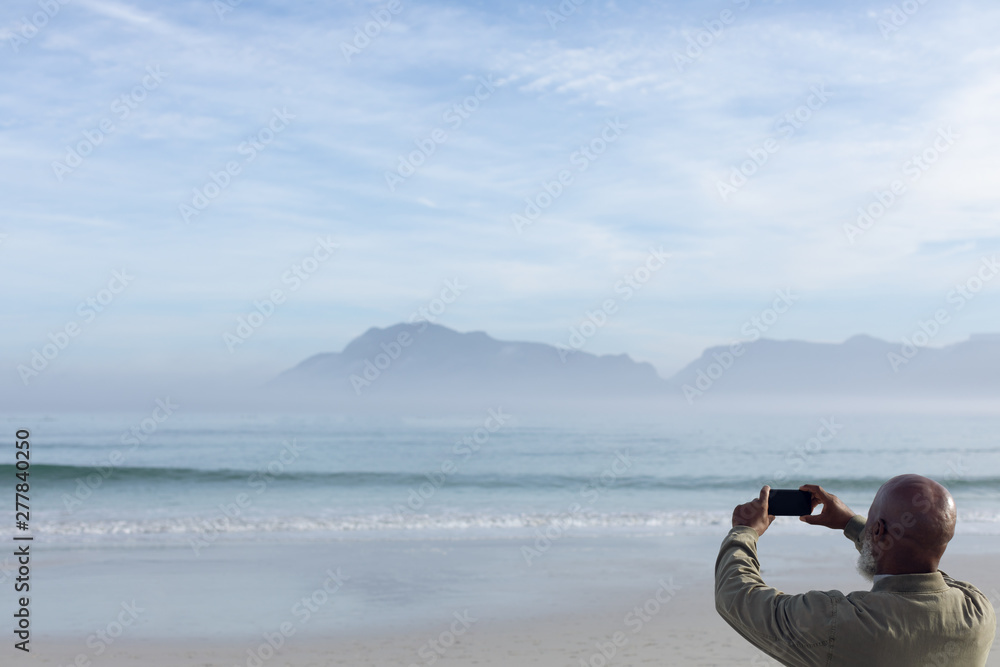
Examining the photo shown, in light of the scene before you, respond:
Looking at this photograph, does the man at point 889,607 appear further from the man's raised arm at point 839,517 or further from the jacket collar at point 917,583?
the man's raised arm at point 839,517

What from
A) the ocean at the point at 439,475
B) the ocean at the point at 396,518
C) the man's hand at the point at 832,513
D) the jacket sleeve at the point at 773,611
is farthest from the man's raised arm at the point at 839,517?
the ocean at the point at 439,475

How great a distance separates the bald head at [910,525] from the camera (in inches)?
64.4

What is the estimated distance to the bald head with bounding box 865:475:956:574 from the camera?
5.36 feet

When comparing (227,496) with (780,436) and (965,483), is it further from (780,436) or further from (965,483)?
(780,436)

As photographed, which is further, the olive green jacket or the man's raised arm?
the man's raised arm

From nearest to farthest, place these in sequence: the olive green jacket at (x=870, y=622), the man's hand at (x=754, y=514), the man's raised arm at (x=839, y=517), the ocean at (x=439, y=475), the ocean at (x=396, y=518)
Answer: the olive green jacket at (x=870, y=622) < the man's hand at (x=754, y=514) < the man's raised arm at (x=839, y=517) < the ocean at (x=396, y=518) < the ocean at (x=439, y=475)

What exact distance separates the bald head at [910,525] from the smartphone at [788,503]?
6.3 inches

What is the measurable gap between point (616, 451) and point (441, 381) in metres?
79.2

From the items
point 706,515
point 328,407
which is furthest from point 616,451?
point 328,407

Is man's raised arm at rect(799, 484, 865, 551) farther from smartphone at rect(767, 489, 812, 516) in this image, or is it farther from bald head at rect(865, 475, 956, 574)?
bald head at rect(865, 475, 956, 574)

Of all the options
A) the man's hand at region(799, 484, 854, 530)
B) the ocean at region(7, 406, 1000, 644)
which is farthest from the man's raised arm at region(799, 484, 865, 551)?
the ocean at region(7, 406, 1000, 644)

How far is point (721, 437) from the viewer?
35.6 m

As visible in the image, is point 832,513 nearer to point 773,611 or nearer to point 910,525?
point 910,525

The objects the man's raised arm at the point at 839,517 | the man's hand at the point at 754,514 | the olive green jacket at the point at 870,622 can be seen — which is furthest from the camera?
the man's raised arm at the point at 839,517
